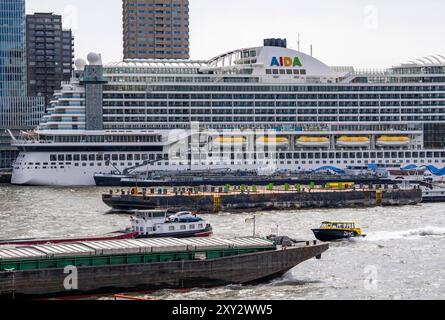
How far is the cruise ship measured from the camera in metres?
140

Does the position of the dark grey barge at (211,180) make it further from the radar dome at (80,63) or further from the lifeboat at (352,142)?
the radar dome at (80,63)

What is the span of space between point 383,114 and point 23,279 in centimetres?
10920

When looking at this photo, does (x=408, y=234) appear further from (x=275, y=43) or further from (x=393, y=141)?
(x=275, y=43)

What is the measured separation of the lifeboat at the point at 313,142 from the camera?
147500mm

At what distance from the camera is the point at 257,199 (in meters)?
103

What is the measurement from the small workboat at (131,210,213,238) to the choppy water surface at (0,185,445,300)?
16.5 ft

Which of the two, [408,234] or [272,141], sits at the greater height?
[272,141]

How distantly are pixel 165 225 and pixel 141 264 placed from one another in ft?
53.0

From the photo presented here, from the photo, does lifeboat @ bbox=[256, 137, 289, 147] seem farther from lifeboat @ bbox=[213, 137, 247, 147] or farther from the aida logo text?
the aida logo text

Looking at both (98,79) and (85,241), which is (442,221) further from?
(98,79)

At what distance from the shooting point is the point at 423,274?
199 ft

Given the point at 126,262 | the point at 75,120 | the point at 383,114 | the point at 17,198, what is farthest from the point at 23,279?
the point at 383,114

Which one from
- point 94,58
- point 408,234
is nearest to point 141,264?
point 408,234

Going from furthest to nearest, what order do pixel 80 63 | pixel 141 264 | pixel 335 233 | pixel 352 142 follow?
pixel 352 142
pixel 80 63
pixel 335 233
pixel 141 264
